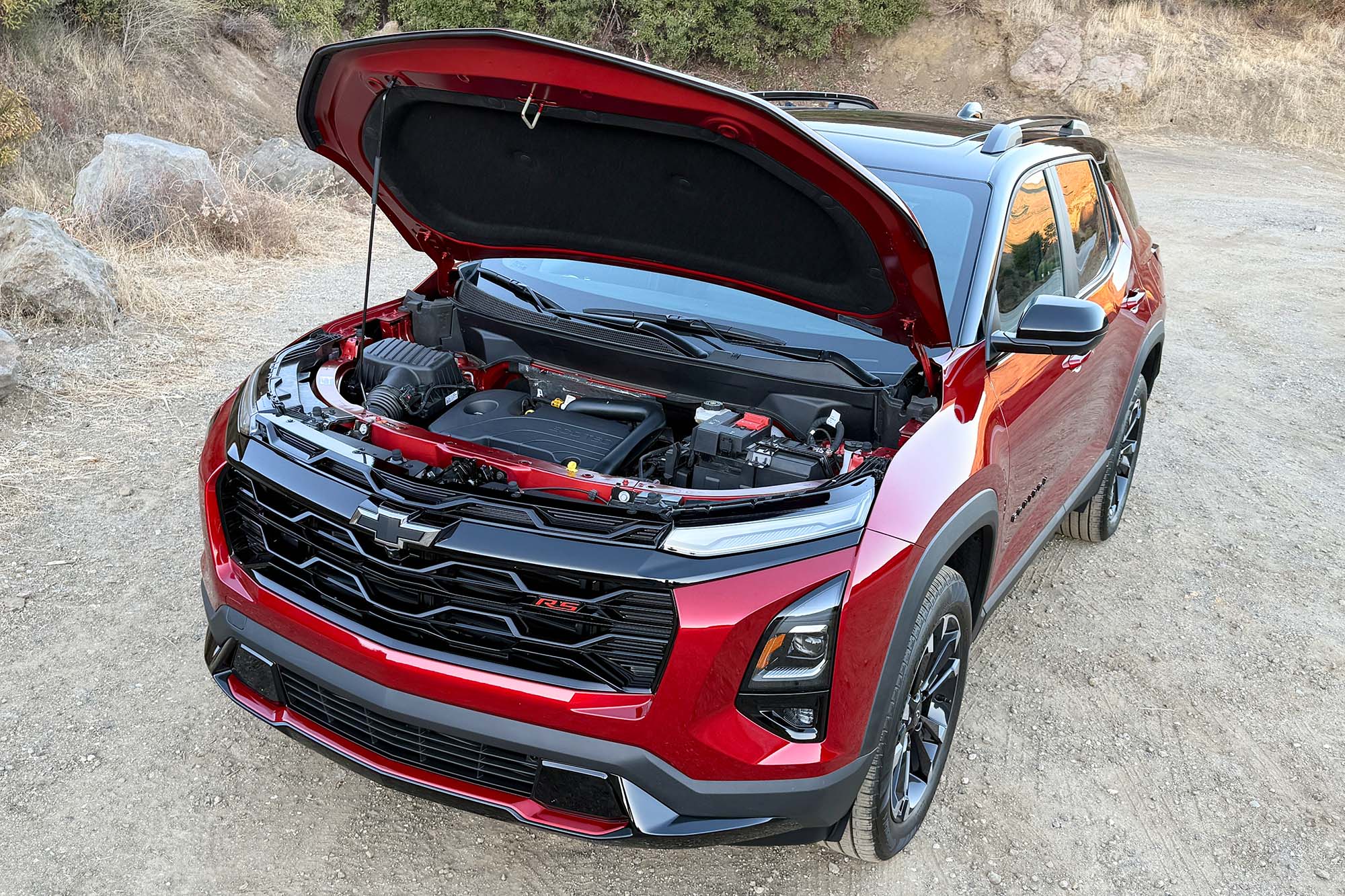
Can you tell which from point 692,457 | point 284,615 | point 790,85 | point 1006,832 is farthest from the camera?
point 790,85

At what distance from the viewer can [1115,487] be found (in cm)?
A: 478

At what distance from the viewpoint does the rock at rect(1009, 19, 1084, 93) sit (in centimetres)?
1917

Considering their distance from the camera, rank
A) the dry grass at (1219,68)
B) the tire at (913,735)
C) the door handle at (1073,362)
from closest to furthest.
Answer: the tire at (913,735), the door handle at (1073,362), the dry grass at (1219,68)

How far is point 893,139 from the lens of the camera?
359 cm

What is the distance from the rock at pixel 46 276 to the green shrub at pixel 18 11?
6.79 meters

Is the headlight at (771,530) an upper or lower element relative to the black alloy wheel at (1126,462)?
upper

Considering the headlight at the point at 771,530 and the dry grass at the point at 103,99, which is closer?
the headlight at the point at 771,530

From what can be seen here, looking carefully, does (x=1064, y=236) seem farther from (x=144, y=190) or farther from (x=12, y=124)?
(x=12, y=124)

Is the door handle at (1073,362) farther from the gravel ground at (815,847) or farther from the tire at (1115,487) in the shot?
the gravel ground at (815,847)

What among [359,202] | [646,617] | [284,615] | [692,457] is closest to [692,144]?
[692,457]

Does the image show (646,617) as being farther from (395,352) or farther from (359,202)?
(359,202)

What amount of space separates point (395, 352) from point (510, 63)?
1117 millimetres

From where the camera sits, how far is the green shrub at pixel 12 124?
Answer: 9641 millimetres

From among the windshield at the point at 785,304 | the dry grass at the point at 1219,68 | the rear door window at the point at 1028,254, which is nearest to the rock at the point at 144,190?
the windshield at the point at 785,304
